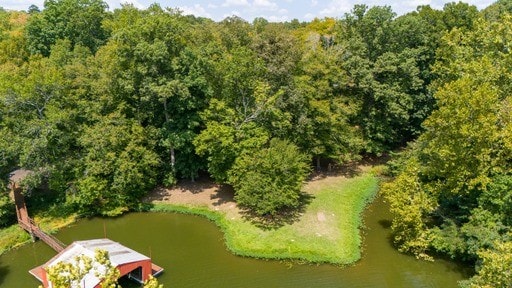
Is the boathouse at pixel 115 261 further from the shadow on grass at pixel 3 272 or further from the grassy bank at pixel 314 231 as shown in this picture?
the grassy bank at pixel 314 231

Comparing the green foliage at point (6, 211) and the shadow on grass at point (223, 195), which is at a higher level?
the green foliage at point (6, 211)

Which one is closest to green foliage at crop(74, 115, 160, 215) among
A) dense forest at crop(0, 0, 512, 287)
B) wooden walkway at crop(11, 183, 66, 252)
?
dense forest at crop(0, 0, 512, 287)

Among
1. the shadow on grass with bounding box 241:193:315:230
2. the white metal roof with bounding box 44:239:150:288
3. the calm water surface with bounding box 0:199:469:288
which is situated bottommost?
the calm water surface with bounding box 0:199:469:288

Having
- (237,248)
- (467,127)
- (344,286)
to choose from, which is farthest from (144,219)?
(467,127)

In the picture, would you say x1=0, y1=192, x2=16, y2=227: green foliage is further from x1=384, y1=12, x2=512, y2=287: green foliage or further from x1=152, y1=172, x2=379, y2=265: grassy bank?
x1=384, y1=12, x2=512, y2=287: green foliage

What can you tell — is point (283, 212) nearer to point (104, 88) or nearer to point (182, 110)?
point (182, 110)

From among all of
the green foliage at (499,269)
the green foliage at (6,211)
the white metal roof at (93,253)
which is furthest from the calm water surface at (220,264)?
the green foliage at (499,269)
